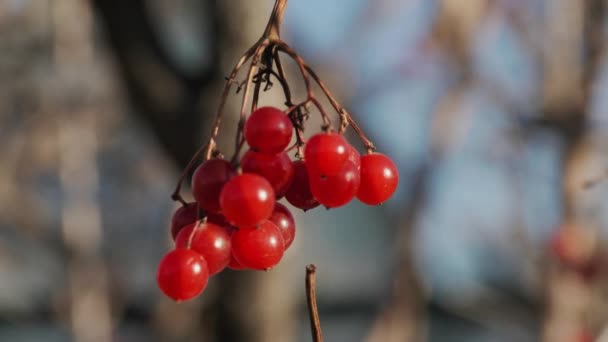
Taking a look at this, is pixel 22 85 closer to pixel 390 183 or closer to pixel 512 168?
pixel 512 168

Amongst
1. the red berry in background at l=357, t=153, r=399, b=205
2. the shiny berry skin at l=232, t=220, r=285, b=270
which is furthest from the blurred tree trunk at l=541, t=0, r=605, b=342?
the shiny berry skin at l=232, t=220, r=285, b=270

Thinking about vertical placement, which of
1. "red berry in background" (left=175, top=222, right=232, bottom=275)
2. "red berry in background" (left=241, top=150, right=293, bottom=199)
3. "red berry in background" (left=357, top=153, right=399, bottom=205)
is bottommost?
"red berry in background" (left=175, top=222, right=232, bottom=275)

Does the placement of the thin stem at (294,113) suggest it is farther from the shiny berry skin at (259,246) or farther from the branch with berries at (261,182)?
the shiny berry skin at (259,246)

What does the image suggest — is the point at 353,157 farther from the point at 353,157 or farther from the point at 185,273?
the point at 185,273

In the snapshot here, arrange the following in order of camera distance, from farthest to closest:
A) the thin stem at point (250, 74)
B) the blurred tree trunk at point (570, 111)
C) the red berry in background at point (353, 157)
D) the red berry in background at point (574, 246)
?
the red berry in background at point (574, 246)
the blurred tree trunk at point (570, 111)
the red berry in background at point (353, 157)
the thin stem at point (250, 74)

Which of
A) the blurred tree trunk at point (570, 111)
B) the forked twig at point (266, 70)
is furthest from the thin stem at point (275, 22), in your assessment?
the blurred tree trunk at point (570, 111)

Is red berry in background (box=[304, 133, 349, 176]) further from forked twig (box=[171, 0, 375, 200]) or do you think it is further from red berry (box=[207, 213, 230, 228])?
red berry (box=[207, 213, 230, 228])

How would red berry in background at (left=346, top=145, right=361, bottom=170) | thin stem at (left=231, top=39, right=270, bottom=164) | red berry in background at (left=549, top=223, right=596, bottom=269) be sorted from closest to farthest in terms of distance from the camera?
thin stem at (left=231, top=39, right=270, bottom=164)
red berry in background at (left=346, top=145, right=361, bottom=170)
red berry in background at (left=549, top=223, right=596, bottom=269)

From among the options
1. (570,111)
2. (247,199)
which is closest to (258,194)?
(247,199)
